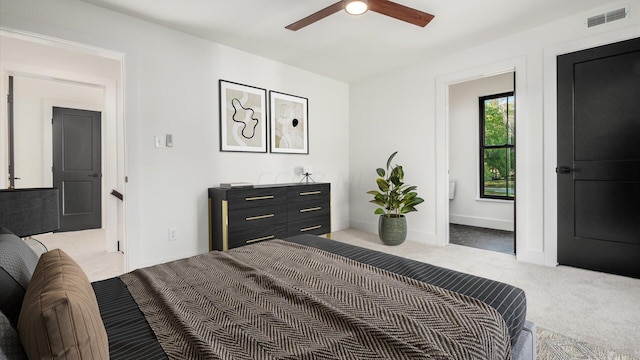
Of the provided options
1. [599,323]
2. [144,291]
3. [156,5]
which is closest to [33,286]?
[144,291]

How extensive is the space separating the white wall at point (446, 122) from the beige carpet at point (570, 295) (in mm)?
351

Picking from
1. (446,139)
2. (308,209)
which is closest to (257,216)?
(308,209)

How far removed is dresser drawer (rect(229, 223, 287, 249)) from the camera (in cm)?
327

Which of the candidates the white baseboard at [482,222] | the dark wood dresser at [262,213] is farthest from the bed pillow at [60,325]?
the white baseboard at [482,222]

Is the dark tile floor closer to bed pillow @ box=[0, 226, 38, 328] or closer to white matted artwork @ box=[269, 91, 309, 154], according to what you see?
white matted artwork @ box=[269, 91, 309, 154]

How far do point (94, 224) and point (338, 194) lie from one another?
14.1ft

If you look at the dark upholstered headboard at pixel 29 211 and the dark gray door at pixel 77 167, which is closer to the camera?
the dark upholstered headboard at pixel 29 211

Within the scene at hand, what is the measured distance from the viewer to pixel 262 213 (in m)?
3.52

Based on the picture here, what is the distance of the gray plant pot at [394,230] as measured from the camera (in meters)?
4.05

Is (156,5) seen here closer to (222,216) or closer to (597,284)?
(222,216)

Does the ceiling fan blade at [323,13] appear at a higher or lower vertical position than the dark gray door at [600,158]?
higher

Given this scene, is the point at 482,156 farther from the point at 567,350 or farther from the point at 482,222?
the point at 567,350

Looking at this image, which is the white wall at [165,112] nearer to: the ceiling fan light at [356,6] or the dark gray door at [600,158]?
the ceiling fan light at [356,6]

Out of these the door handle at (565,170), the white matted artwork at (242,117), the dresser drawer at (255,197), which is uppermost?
the white matted artwork at (242,117)
